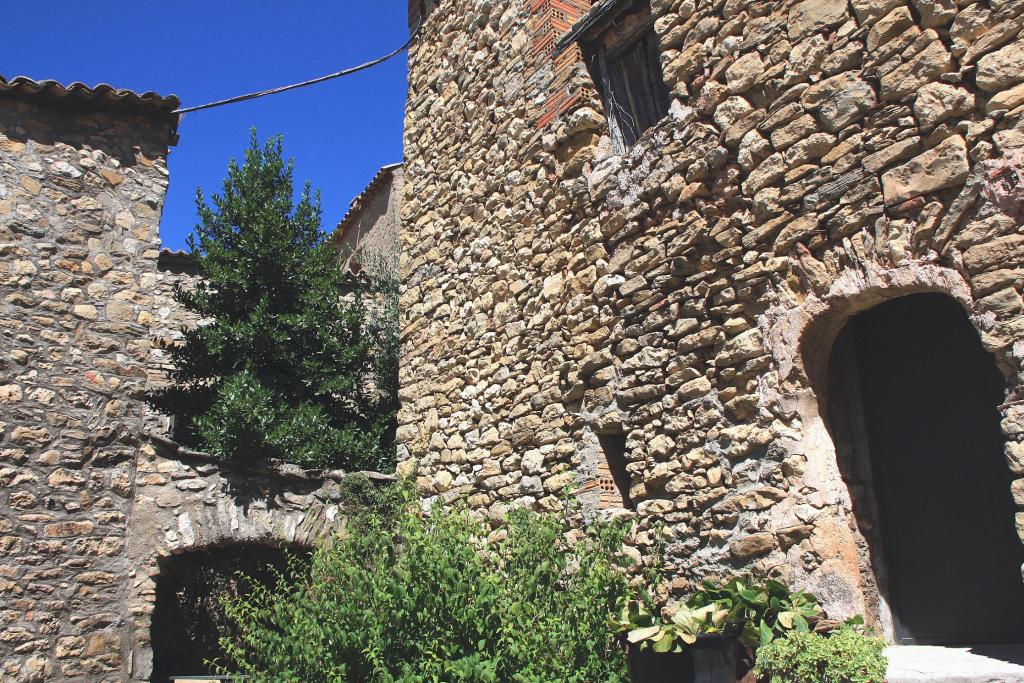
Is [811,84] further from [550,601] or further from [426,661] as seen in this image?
[426,661]

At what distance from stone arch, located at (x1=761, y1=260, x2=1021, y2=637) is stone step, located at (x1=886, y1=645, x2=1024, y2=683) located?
263 millimetres

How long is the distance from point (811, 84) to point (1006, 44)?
0.86 meters

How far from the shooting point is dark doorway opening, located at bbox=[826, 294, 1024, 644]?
145 inches

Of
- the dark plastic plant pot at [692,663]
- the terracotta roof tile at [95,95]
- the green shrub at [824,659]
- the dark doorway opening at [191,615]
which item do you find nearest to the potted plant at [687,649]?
the dark plastic plant pot at [692,663]

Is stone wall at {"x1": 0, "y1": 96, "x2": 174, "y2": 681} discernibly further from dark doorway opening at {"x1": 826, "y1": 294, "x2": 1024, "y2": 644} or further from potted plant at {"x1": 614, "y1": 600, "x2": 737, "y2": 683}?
dark doorway opening at {"x1": 826, "y1": 294, "x2": 1024, "y2": 644}

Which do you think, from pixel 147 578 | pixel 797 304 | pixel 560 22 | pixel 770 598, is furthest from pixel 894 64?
pixel 147 578

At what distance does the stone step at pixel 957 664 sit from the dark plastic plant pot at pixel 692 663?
2.10 ft

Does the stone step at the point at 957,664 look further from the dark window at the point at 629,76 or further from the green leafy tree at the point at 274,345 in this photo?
the green leafy tree at the point at 274,345

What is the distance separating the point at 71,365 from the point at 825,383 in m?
5.79

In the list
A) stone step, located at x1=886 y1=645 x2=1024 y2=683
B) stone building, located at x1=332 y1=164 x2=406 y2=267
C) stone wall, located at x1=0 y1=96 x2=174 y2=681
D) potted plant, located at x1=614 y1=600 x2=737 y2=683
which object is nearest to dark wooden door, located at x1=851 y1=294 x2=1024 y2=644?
stone step, located at x1=886 y1=645 x2=1024 y2=683

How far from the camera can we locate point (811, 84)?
4.01 m

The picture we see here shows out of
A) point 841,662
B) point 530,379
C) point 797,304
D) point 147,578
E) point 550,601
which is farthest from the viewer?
point 147,578

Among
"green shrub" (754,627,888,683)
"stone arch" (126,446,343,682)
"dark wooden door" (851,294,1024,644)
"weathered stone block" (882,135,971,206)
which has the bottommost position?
"green shrub" (754,627,888,683)

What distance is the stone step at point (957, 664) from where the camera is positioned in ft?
9.77
